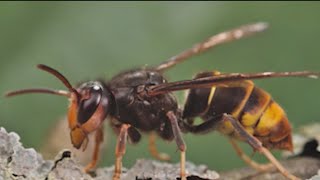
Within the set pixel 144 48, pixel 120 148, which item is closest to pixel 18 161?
pixel 120 148

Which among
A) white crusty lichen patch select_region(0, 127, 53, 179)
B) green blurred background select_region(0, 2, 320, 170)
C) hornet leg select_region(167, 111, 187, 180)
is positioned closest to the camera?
white crusty lichen patch select_region(0, 127, 53, 179)

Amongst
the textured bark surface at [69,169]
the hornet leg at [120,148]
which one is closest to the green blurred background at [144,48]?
the hornet leg at [120,148]

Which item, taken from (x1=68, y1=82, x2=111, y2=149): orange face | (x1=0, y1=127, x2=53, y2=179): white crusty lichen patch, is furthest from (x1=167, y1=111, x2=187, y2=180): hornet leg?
(x1=0, y1=127, x2=53, y2=179): white crusty lichen patch

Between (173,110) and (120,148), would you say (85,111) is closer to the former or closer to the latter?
(120,148)

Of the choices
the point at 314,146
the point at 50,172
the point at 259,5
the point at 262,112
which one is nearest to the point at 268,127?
the point at 262,112

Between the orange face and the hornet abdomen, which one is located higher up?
the orange face

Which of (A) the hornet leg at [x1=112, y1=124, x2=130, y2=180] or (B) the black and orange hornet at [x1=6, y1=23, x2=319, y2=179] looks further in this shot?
(B) the black and orange hornet at [x1=6, y1=23, x2=319, y2=179]

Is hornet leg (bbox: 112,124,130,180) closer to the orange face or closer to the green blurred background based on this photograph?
the orange face
